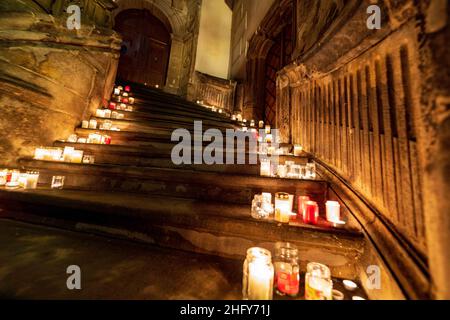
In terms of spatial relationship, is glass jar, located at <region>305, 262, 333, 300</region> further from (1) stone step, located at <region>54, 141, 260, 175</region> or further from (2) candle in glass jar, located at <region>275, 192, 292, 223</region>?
(1) stone step, located at <region>54, 141, 260, 175</region>

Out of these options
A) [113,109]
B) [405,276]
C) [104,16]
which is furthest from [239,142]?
[104,16]

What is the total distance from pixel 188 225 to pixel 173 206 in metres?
0.26

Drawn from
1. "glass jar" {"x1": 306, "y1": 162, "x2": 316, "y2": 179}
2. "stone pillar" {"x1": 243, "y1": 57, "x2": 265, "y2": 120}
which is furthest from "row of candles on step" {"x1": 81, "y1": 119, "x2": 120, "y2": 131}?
"stone pillar" {"x1": 243, "y1": 57, "x2": 265, "y2": 120}

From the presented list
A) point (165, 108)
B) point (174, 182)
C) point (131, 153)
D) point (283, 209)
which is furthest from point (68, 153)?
point (283, 209)

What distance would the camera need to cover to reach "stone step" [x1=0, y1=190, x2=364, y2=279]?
3.93 ft

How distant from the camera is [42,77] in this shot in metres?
2.50

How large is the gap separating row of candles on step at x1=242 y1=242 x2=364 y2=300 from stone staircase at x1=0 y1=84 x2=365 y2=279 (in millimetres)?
249

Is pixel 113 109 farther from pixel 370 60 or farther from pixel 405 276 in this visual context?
pixel 405 276

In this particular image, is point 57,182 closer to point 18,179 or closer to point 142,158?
point 18,179

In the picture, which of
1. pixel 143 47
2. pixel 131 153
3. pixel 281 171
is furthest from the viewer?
pixel 143 47

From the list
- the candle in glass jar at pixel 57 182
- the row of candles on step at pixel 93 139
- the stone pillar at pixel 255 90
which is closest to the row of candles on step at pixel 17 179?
the candle in glass jar at pixel 57 182

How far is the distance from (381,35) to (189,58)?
23.3 feet

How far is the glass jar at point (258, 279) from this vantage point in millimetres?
904
